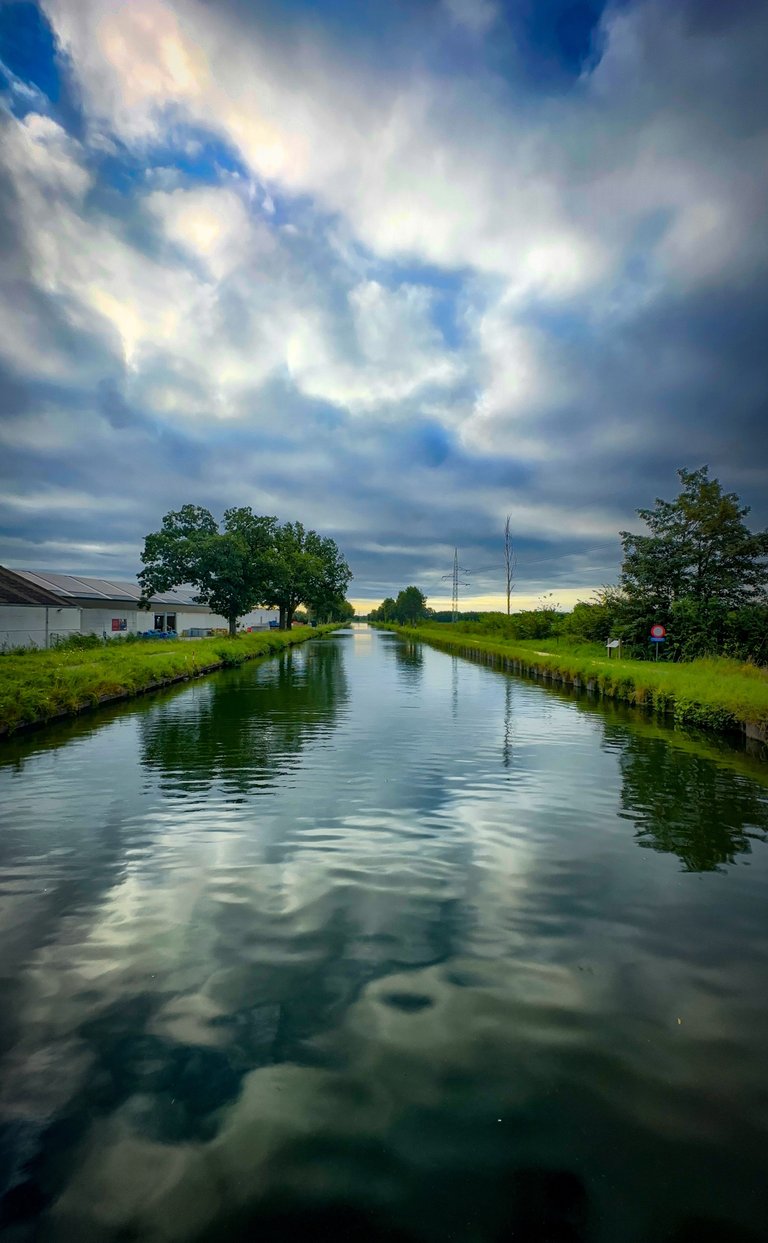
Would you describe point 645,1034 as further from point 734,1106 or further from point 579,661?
point 579,661

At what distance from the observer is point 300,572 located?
61250 millimetres

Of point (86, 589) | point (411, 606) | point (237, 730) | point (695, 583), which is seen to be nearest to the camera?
point (237, 730)

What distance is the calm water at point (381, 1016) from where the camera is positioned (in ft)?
8.83

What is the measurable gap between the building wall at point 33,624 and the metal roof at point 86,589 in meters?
1.21

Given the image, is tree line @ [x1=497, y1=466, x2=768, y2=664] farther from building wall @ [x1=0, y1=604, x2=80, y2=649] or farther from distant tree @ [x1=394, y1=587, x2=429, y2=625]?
distant tree @ [x1=394, y1=587, x2=429, y2=625]

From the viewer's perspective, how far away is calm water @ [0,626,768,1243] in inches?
106

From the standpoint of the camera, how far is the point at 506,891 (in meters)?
5.85

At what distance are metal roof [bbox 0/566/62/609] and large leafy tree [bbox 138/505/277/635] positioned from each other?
5.89 meters

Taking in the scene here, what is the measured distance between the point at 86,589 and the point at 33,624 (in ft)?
60.2

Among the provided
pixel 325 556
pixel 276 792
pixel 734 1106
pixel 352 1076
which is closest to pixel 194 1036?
pixel 352 1076

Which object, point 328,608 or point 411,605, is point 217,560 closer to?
point 328,608

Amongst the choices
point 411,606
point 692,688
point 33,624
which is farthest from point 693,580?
point 411,606

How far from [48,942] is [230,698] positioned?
51.4 ft

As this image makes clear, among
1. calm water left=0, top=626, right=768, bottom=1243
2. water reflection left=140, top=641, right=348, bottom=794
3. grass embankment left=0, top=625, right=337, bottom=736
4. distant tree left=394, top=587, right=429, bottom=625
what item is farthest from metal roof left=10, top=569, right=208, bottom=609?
distant tree left=394, top=587, right=429, bottom=625
